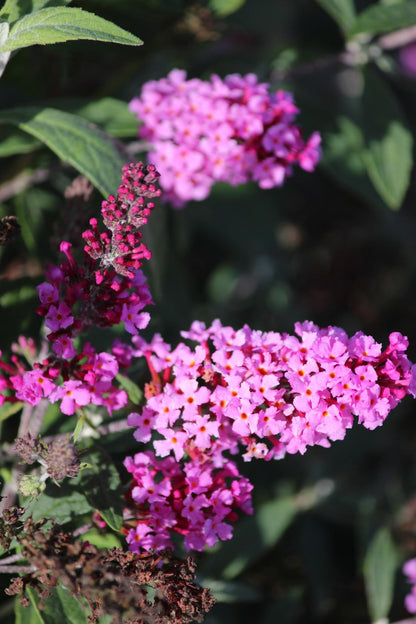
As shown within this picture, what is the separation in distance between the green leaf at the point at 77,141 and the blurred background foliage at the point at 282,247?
206 millimetres

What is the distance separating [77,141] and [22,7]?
0.39 metres

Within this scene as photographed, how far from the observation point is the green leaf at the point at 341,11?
102 inches

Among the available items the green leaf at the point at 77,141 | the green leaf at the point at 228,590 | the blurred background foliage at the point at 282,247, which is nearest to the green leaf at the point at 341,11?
the blurred background foliage at the point at 282,247

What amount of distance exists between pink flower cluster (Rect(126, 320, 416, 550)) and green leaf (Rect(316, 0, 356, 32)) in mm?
1538

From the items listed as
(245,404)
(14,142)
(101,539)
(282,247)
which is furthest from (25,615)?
(282,247)

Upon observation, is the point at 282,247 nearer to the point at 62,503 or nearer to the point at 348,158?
the point at 348,158

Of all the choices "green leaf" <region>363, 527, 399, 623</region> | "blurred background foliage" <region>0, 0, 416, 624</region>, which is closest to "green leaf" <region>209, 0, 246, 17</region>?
"blurred background foliage" <region>0, 0, 416, 624</region>

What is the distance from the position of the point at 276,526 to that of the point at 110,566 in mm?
1530

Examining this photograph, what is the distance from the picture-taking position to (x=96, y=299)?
164 cm

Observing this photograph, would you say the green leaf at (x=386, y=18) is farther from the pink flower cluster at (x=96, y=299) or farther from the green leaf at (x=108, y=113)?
the pink flower cluster at (x=96, y=299)

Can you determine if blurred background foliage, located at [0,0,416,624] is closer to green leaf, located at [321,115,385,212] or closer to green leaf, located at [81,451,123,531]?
green leaf, located at [321,115,385,212]

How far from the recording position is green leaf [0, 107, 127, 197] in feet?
6.25

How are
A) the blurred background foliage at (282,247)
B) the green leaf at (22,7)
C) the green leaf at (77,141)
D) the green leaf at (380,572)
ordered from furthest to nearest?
1. the green leaf at (380,572)
2. the blurred background foliage at (282,247)
3. the green leaf at (77,141)
4. the green leaf at (22,7)

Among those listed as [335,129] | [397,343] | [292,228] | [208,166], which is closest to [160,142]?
[208,166]
